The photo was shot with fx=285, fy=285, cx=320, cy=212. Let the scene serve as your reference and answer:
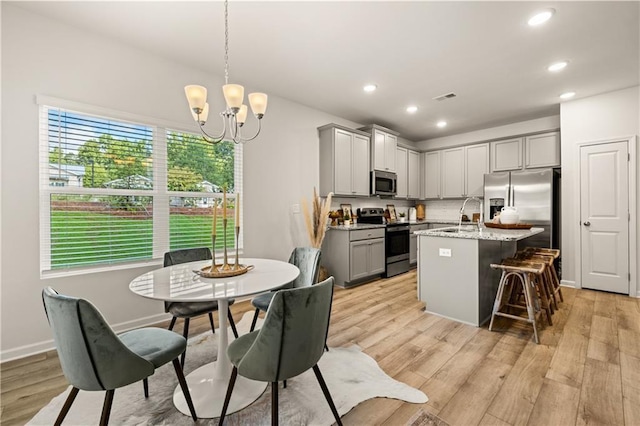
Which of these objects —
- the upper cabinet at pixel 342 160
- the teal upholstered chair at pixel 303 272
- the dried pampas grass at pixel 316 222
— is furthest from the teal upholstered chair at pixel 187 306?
the upper cabinet at pixel 342 160

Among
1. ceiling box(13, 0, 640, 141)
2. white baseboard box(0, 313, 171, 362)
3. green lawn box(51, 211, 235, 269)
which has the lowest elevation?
white baseboard box(0, 313, 171, 362)

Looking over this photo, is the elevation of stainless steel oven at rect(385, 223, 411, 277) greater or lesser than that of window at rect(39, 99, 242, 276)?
lesser

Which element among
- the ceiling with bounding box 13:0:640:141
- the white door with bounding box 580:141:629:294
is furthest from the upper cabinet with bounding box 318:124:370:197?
the white door with bounding box 580:141:629:294

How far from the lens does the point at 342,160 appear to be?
14.6 ft

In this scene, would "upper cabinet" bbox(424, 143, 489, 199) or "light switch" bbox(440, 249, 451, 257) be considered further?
"upper cabinet" bbox(424, 143, 489, 199)

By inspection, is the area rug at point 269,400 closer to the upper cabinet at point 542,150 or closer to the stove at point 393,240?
the stove at point 393,240

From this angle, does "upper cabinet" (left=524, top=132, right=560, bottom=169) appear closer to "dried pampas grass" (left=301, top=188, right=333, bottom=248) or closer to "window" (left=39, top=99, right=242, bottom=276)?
"dried pampas grass" (left=301, top=188, right=333, bottom=248)

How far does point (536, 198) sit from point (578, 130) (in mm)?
1072

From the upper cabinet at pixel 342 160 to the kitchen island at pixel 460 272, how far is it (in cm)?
165

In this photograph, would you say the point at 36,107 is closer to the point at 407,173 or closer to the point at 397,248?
the point at 397,248

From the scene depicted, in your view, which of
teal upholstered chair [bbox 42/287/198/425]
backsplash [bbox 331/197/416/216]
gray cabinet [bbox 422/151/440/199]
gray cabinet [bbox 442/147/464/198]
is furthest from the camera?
gray cabinet [bbox 422/151/440/199]

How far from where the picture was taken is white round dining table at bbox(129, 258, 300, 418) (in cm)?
145

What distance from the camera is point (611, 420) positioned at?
1557 millimetres

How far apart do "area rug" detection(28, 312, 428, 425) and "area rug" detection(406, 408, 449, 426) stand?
12 centimetres
